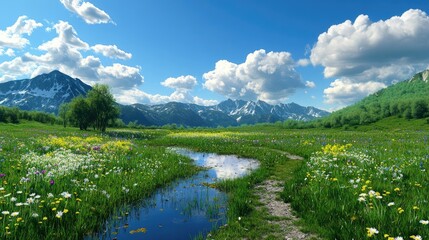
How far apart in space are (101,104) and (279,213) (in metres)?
56.8

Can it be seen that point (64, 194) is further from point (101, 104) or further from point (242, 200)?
point (101, 104)

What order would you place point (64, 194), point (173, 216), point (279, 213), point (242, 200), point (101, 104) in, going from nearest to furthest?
point (64, 194) < point (279, 213) < point (173, 216) < point (242, 200) < point (101, 104)

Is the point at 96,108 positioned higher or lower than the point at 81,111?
higher

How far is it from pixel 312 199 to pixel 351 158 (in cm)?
749

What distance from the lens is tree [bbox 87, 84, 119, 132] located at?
5934 centimetres

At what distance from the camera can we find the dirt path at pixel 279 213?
7.47m

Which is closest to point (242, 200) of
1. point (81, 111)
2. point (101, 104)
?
point (101, 104)

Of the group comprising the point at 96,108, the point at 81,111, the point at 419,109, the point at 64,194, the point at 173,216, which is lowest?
the point at 173,216

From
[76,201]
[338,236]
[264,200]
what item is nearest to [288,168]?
[264,200]

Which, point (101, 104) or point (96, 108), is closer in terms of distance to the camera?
point (101, 104)

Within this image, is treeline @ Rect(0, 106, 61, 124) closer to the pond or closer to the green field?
the green field

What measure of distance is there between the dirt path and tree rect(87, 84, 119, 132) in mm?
53256

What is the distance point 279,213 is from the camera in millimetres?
9250

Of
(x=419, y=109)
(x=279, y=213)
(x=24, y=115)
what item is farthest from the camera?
(x=24, y=115)
